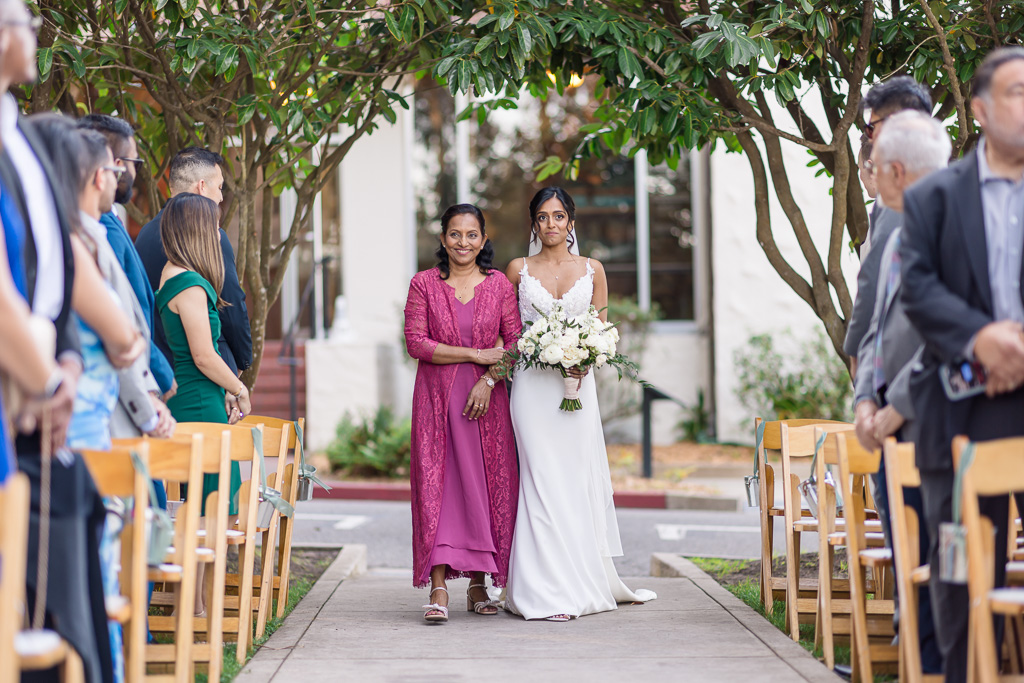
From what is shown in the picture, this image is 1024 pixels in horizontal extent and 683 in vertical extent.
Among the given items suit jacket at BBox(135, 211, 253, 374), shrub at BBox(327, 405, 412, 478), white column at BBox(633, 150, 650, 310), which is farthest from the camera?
white column at BBox(633, 150, 650, 310)

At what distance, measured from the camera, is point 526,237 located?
1555 centimetres

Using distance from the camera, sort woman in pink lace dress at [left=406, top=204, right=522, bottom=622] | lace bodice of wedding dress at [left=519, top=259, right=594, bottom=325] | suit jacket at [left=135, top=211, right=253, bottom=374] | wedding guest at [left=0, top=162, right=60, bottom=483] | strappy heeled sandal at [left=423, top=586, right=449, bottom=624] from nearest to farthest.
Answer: wedding guest at [left=0, top=162, right=60, bottom=483], suit jacket at [left=135, top=211, right=253, bottom=374], strappy heeled sandal at [left=423, top=586, right=449, bottom=624], woman in pink lace dress at [left=406, top=204, right=522, bottom=622], lace bodice of wedding dress at [left=519, top=259, right=594, bottom=325]

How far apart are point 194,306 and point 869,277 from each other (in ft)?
9.79

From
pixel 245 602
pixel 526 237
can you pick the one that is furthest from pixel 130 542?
pixel 526 237

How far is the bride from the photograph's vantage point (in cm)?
591

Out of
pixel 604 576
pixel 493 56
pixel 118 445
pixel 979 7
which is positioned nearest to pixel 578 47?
pixel 493 56

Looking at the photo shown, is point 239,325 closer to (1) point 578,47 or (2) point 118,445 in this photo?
(2) point 118,445

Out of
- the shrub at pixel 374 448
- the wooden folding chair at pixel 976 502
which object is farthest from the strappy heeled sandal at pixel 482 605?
the shrub at pixel 374 448

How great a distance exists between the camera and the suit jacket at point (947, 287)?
3.42 meters

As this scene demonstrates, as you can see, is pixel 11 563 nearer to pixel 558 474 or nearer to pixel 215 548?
pixel 215 548

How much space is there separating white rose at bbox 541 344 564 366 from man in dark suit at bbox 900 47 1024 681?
8.09 ft

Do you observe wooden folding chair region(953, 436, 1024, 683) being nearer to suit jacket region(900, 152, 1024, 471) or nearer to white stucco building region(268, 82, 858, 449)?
suit jacket region(900, 152, 1024, 471)

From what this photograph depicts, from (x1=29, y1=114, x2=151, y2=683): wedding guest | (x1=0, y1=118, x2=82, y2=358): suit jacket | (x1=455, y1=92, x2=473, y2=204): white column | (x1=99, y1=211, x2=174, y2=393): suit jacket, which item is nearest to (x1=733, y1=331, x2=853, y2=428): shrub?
(x1=455, y1=92, x2=473, y2=204): white column

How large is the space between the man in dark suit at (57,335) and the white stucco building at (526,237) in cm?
1060
